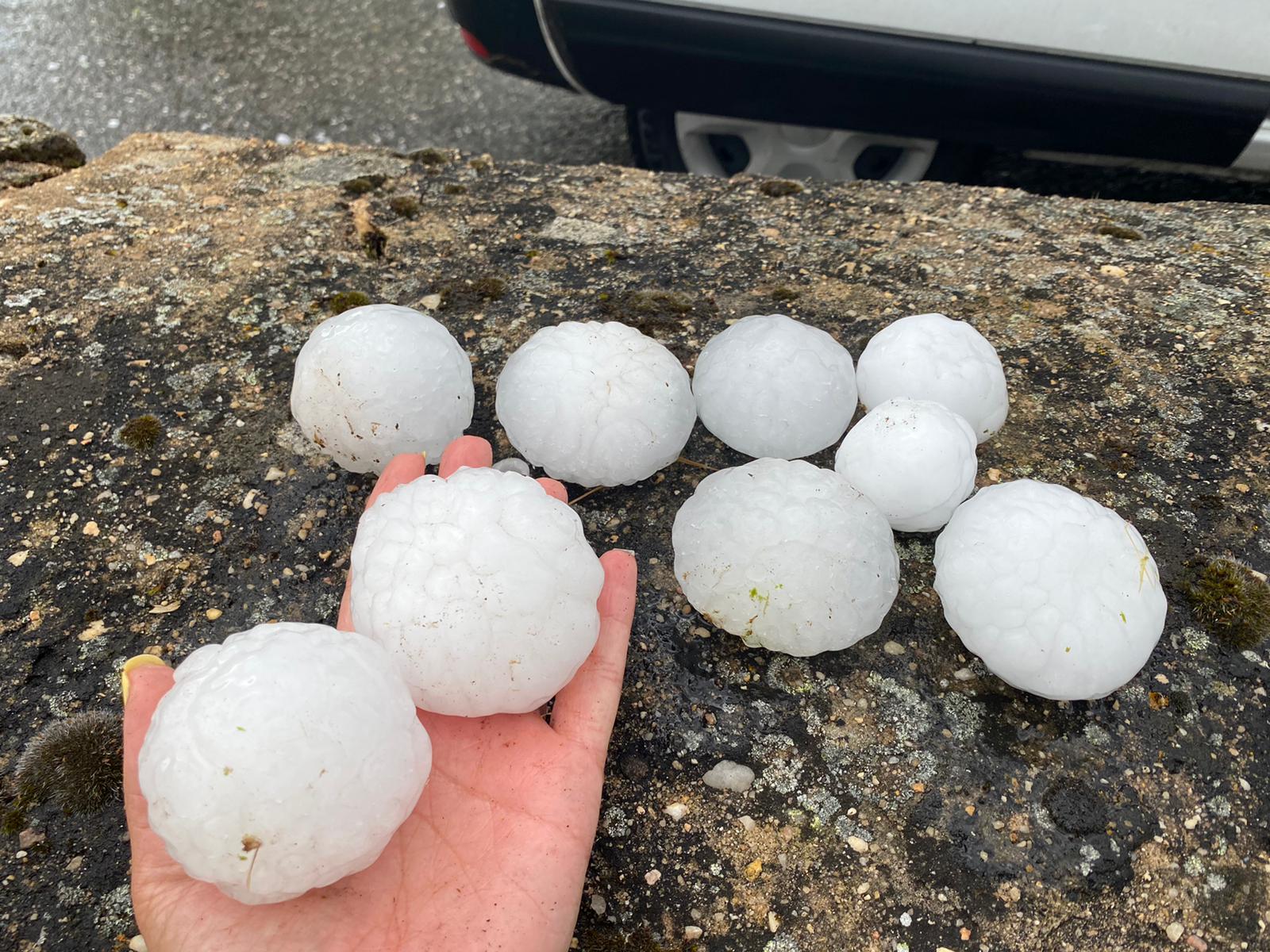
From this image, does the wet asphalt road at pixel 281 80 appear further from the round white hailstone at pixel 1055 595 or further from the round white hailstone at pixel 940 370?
the round white hailstone at pixel 1055 595

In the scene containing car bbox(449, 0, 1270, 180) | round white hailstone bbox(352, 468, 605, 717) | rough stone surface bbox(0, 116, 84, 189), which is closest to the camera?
round white hailstone bbox(352, 468, 605, 717)

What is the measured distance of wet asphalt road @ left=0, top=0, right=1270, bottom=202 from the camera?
454 centimetres

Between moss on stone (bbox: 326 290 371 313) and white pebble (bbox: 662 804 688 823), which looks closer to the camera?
white pebble (bbox: 662 804 688 823)

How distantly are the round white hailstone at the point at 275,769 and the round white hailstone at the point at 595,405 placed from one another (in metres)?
0.69

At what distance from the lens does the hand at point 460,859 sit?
4.27 feet

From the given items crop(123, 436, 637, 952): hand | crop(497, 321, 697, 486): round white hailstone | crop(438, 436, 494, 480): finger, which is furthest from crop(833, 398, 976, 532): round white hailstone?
crop(438, 436, 494, 480): finger

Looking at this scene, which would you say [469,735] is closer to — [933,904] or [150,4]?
[933,904]

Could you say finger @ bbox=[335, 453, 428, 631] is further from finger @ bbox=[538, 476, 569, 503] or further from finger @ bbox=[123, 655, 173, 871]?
finger @ bbox=[123, 655, 173, 871]

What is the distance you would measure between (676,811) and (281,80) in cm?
498

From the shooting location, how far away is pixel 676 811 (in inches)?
62.1

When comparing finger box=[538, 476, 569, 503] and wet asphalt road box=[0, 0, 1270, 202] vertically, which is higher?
finger box=[538, 476, 569, 503]

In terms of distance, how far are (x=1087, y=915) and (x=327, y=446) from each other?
173cm

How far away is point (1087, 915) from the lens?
1.47 metres

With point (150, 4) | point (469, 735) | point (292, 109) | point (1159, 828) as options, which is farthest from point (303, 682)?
point (150, 4)
